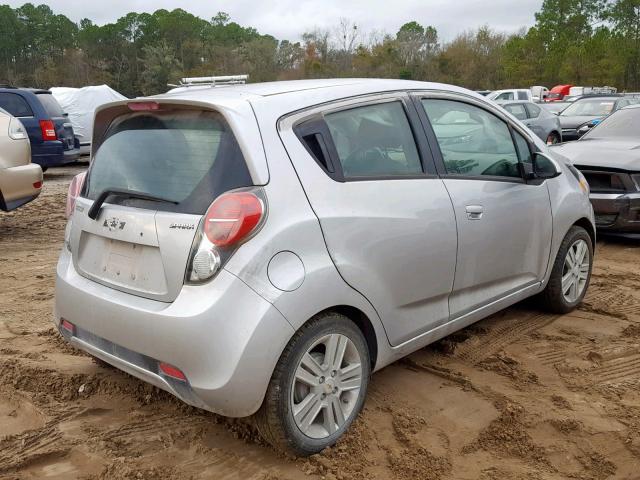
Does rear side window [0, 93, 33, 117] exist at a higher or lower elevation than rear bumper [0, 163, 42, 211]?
higher

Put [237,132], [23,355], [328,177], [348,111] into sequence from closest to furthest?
1. [237,132]
2. [328,177]
3. [348,111]
4. [23,355]

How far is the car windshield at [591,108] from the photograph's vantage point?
740 inches

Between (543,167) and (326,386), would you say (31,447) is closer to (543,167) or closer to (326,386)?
(326,386)

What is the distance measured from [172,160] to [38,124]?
11083 millimetres

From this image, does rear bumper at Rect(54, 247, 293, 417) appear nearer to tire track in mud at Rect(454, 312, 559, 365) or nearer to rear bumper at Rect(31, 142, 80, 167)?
tire track in mud at Rect(454, 312, 559, 365)

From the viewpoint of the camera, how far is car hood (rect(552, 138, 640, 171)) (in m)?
6.75

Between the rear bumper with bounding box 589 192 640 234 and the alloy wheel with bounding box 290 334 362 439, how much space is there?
4.69 metres

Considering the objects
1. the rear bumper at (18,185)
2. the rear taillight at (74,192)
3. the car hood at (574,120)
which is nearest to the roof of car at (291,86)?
the rear taillight at (74,192)

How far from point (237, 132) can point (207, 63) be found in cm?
6458

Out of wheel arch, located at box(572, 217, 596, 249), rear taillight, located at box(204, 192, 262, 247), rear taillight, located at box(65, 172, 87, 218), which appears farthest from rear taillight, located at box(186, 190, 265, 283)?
wheel arch, located at box(572, 217, 596, 249)

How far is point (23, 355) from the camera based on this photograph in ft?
12.9

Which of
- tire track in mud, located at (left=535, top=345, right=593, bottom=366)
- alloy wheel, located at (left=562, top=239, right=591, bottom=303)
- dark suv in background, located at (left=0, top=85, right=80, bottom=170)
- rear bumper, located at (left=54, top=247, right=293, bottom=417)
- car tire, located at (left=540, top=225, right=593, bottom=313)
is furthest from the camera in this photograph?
dark suv in background, located at (left=0, top=85, right=80, bottom=170)

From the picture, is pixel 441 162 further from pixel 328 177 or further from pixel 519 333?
pixel 519 333

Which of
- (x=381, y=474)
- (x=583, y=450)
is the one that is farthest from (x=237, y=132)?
(x=583, y=450)
